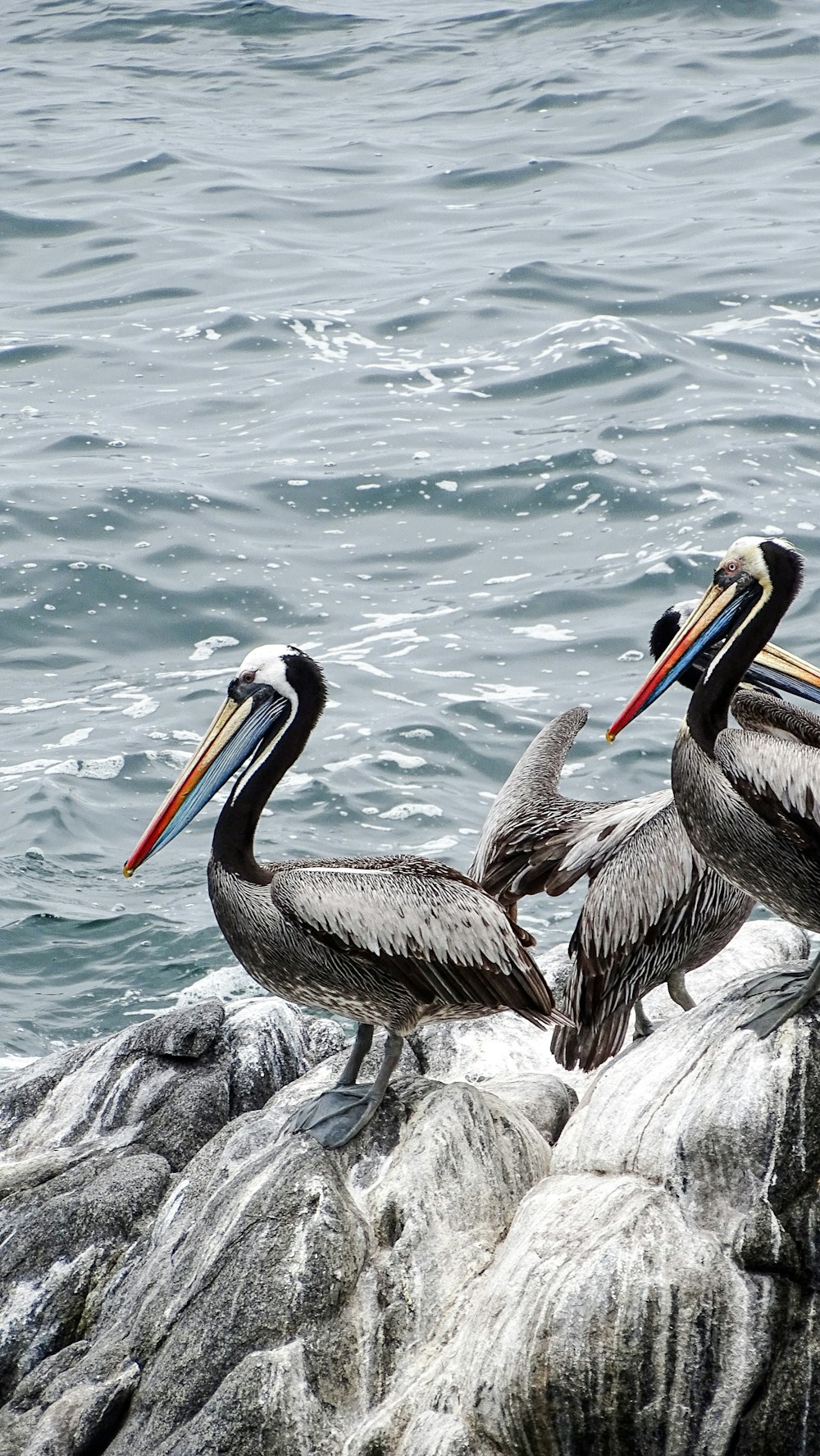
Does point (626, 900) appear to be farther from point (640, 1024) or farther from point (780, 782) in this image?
point (780, 782)

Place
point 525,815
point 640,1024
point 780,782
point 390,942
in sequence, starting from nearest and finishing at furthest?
point 780,782, point 390,942, point 640,1024, point 525,815

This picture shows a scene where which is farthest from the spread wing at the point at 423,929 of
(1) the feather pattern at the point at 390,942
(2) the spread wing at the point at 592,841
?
(2) the spread wing at the point at 592,841

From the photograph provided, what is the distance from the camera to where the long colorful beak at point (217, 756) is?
A: 585cm

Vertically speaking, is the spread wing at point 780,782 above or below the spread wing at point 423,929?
above

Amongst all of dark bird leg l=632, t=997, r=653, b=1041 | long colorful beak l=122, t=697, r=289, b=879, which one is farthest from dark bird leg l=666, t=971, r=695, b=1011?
long colorful beak l=122, t=697, r=289, b=879

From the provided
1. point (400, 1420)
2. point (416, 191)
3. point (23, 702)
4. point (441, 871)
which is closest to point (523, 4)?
point (416, 191)

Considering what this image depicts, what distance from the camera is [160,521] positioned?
45.6 feet

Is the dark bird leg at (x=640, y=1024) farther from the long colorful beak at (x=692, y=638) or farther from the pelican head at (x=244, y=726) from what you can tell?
the pelican head at (x=244, y=726)

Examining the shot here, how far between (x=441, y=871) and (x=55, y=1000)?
12.8 feet

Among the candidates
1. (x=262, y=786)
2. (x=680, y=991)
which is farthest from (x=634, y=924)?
(x=262, y=786)

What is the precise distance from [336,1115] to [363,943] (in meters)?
0.49

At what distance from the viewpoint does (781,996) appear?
4.84 meters

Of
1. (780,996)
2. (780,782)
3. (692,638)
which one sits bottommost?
(780,996)

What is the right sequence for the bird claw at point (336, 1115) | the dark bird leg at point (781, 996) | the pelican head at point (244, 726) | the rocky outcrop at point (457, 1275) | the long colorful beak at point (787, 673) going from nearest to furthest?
1. the rocky outcrop at point (457, 1275)
2. the dark bird leg at point (781, 996)
3. the bird claw at point (336, 1115)
4. the pelican head at point (244, 726)
5. the long colorful beak at point (787, 673)
